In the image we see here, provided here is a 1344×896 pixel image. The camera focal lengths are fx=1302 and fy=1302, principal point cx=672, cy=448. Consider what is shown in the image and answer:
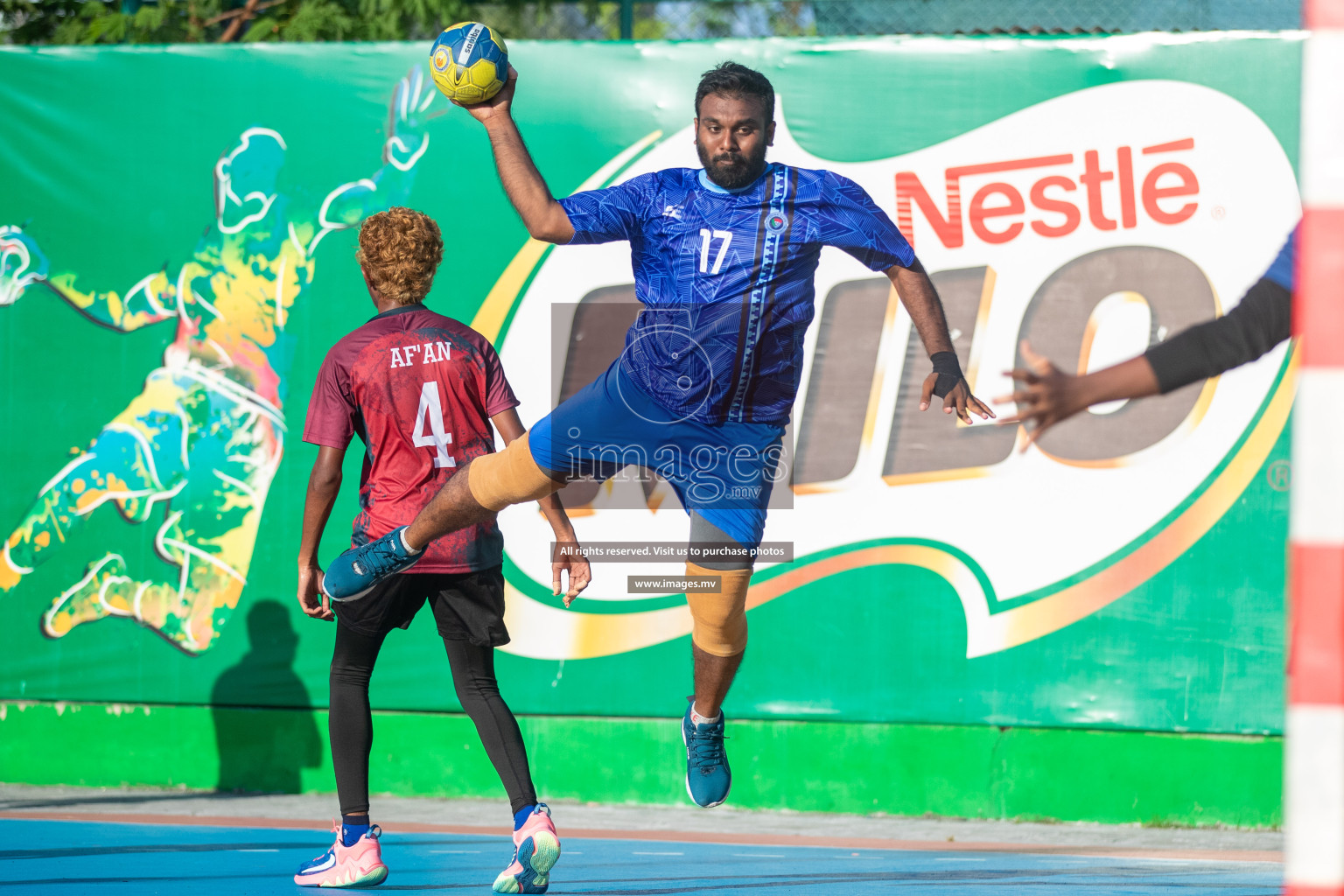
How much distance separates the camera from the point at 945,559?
5379mm

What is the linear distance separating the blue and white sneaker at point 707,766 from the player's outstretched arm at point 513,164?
1551mm

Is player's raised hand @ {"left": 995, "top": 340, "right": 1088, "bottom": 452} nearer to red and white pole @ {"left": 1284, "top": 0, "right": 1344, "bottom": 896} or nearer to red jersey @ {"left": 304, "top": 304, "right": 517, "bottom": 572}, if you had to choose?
red and white pole @ {"left": 1284, "top": 0, "right": 1344, "bottom": 896}

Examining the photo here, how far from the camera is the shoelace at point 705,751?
154 inches

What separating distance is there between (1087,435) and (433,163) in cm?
300

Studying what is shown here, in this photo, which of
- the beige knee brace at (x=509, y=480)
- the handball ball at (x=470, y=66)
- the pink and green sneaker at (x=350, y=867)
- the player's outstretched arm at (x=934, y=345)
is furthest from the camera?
the pink and green sneaker at (x=350, y=867)

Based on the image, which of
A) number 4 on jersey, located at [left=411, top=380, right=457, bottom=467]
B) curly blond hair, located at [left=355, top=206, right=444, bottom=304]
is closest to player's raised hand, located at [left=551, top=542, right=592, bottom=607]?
number 4 on jersey, located at [left=411, top=380, right=457, bottom=467]

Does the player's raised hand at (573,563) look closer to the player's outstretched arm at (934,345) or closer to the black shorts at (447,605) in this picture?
the black shorts at (447,605)

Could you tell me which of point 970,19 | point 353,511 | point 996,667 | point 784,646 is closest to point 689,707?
point 784,646

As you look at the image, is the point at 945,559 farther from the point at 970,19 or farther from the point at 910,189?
the point at 970,19

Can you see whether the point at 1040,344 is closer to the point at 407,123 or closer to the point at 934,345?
the point at 934,345

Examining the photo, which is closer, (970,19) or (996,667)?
(996,667)

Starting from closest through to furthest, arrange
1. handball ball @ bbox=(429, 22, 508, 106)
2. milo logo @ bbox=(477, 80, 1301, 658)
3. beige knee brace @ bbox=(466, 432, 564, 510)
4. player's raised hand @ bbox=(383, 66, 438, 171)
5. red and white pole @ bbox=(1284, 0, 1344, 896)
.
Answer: red and white pole @ bbox=(1284, 0, 1344, 896) → handball ball @ bbox=(429, 22, 508, 106) → beige knee brace @ bbox=(466, 432, 564, 510) → milo logo @ bbox=(477, 80, 1301, 658) → player's raised hand @ bbox=(383, 66, 438, 171)

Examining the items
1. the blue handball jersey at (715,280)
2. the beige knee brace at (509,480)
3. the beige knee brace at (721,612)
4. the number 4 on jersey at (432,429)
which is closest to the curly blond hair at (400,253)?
the number 4 on jersey at (432,429)

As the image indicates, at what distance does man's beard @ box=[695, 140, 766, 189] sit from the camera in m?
3.69
